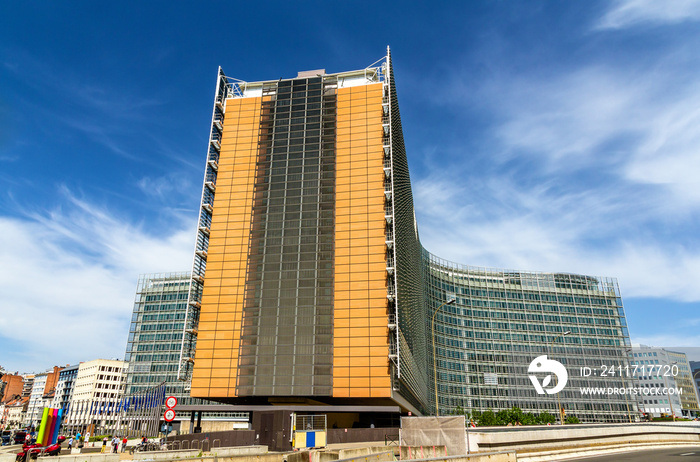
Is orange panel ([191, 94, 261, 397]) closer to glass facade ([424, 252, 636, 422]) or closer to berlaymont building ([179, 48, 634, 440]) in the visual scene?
berlaymont building ([179, 48, 634, 440])

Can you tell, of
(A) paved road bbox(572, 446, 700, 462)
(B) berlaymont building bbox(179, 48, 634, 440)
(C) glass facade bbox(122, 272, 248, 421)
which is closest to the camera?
(A) paved road bbox(572, 446, 700, 462)

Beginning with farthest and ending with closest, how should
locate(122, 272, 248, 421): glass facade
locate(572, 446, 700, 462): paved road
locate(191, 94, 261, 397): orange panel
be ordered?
1. locate(122, 272, 248, 421): glass facade
2. locate(191, 94, 261, 397): orange panel
3. locate(572, 446, 700, 462): paved road

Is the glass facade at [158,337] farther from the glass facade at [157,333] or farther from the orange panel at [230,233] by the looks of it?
the orange panel at [230,233]

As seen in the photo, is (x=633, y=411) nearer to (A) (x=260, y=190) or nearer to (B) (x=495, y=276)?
(B) (x=495, y=276)

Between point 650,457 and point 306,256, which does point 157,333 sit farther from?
point 650,457

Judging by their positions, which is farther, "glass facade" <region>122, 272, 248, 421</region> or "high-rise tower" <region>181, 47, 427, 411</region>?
"glass facade" <region>122, 272, 248, 421</region>

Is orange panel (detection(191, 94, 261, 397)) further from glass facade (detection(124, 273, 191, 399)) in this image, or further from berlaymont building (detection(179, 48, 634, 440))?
glass facade (detection(124, 273, 191, 399))

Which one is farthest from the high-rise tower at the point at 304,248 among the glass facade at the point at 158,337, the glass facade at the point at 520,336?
the glass facade at the point at 158,337

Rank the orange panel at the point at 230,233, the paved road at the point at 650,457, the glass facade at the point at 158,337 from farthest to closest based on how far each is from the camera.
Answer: the glass facade at the point at 158,337, the orange panel at the point at 230,233, the paved road at the point at 650,457

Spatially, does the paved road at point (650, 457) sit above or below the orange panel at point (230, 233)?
below

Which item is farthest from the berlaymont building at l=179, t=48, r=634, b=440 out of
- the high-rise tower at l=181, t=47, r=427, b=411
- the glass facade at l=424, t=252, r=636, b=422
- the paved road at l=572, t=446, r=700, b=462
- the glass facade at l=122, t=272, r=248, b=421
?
the glass facade at l=122, t=272, r=248, b=421

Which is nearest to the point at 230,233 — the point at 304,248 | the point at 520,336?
the point at 304,248

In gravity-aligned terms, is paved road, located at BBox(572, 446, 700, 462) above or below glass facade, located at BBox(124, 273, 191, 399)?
below

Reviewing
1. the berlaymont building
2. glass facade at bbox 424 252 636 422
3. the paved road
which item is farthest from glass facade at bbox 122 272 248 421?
the paved road
